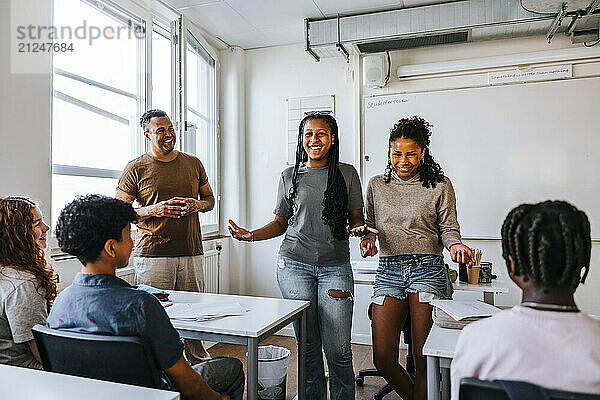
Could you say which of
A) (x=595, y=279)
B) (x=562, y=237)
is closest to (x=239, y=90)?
(x=595, y=279)


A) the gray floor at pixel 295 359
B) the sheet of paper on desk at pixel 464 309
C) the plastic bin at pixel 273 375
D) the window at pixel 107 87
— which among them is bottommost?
the gray floor at pixel 295 359

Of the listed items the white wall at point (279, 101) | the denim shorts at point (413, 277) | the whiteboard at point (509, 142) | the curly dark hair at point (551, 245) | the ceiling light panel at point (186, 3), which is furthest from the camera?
the white wall at point (279, 101)

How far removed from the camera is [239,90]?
4.71m

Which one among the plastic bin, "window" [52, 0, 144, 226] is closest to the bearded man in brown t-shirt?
"window" [52, 0, 144, 226]

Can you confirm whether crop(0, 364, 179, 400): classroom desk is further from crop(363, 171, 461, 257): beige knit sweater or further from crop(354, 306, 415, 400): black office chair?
crop(354, 306, 415, 400): black office chair

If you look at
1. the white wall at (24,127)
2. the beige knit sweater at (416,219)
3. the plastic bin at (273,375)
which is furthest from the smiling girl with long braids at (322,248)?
the white wall at (24,127)

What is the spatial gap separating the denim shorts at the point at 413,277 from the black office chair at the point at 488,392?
1.12 metres

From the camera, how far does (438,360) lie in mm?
1533

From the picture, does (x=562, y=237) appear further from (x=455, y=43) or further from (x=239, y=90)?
(x=239, y=90)

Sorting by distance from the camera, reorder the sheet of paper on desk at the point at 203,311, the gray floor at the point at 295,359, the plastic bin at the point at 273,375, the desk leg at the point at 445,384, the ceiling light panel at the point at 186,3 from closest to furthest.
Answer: the desk leg at the point at 445,384 → the sheet of paper on desk at the point at 203,311 → the plastic bin at the point at 273,375 → the gray floor at the point at 295,359 → the ceiling light panel at the point at 186,3

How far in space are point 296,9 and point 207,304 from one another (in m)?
2.57

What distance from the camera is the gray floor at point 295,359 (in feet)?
10.5

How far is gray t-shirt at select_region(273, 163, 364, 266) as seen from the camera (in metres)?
2.34

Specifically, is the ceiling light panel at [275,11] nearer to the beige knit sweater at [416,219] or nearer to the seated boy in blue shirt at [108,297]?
the beige knit sweater at [416,219]
